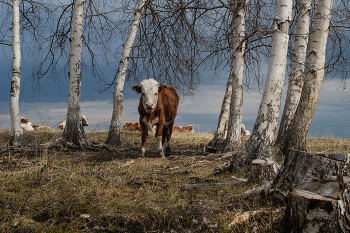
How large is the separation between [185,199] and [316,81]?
5.98m

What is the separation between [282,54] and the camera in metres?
6.25

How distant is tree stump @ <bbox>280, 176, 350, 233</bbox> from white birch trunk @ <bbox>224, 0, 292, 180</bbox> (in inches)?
110

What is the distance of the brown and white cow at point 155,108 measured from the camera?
8582mm

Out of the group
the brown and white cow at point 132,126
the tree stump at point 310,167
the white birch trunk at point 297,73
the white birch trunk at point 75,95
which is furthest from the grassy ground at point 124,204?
the brown and white cow at point 132,126

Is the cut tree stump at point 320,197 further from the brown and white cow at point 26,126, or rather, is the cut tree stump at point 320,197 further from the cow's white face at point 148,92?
the brown and white cow at point 26,126

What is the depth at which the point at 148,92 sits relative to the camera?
856 centimetres

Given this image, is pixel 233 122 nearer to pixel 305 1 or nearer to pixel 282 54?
pixel 282 54

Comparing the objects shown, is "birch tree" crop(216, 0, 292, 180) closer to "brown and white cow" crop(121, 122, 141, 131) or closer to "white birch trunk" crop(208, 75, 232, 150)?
"white birch trunk" crop(208, 75, 232, 150)

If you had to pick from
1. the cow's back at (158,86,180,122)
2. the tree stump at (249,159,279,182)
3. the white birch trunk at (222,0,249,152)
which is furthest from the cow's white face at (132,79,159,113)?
the tree stump at (249,159,279,182)

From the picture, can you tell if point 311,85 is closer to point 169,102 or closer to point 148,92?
point 169,102

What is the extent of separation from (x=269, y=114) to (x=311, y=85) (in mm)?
3011

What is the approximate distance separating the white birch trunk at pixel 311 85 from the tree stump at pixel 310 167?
5.05m

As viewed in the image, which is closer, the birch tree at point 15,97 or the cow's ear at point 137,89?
the cow's ear at point 137,89

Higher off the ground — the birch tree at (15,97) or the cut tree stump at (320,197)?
the birch tree at (15,97)
